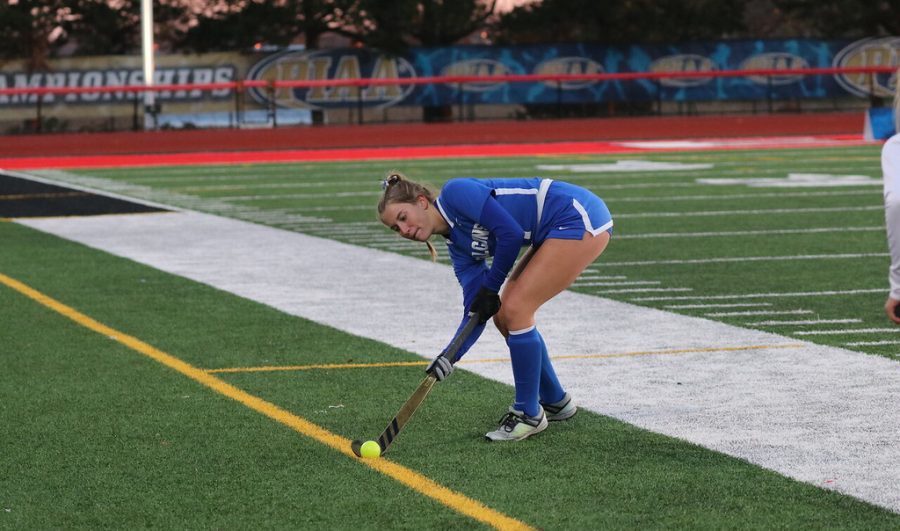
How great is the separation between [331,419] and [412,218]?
1.18 metres

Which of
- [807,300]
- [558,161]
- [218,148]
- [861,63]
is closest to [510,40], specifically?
[861,63]

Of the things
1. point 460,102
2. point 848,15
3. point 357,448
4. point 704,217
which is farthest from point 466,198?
point 848,15

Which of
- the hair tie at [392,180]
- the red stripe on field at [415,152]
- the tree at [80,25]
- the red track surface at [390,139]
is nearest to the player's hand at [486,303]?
the hair tie at [392,180]

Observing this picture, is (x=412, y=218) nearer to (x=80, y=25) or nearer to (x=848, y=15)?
(x=80, y=25)

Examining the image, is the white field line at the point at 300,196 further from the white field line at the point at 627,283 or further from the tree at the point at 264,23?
the tree at the point at 264,23

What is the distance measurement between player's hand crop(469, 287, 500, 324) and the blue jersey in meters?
0.03

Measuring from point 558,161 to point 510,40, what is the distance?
20.3 meters

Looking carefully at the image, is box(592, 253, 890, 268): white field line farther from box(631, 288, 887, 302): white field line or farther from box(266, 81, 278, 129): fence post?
box(266, 81, 278, 129): fence post

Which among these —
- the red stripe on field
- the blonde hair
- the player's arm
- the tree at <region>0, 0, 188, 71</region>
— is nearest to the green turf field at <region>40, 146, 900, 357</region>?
the red stripe on field

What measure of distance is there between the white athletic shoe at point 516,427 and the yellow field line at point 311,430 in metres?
0.54

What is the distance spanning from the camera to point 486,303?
6387 millimetres

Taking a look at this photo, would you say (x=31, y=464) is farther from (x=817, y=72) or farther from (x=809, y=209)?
(x=817, y=72)

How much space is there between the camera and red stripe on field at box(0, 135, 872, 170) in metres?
30.7

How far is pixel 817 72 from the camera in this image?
4022cm
